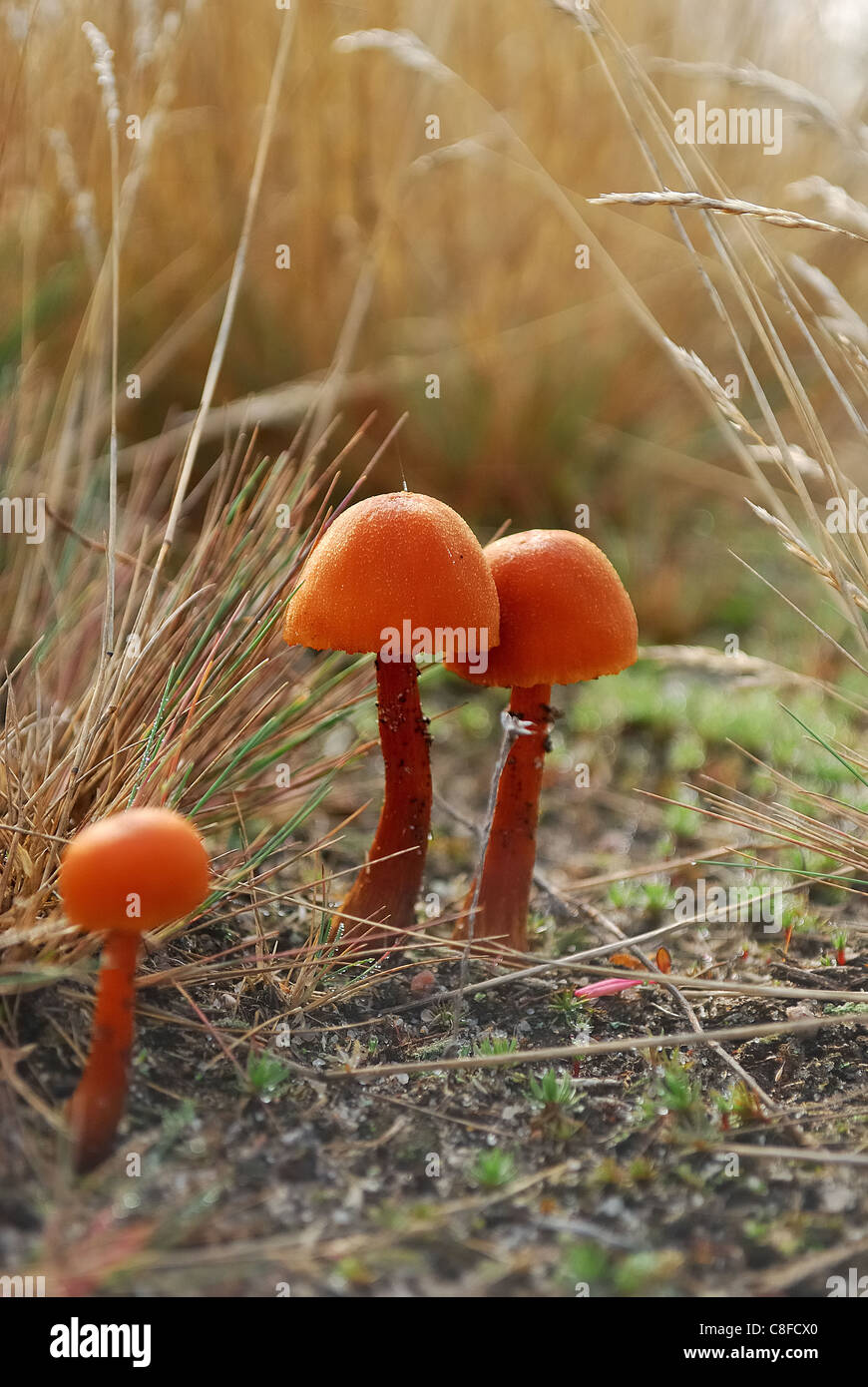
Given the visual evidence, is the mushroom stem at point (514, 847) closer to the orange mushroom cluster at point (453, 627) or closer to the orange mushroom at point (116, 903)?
the orange mushroom cluster at point (453, 627)

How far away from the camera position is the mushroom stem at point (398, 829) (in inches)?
75.8

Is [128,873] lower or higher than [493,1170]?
higher

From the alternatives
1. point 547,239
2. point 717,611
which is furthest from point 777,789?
point 547,239

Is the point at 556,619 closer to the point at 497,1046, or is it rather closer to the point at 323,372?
the point at 497,1046

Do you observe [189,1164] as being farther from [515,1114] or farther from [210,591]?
[210,591]

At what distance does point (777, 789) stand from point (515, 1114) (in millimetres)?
1583

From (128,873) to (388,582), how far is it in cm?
58

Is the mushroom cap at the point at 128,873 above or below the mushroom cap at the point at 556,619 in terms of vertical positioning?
below

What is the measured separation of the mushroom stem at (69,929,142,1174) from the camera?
138cm

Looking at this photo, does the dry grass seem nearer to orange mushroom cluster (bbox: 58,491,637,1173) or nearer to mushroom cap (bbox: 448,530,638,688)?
orange mushroom cluster (bbox: 58,491,637,1173)

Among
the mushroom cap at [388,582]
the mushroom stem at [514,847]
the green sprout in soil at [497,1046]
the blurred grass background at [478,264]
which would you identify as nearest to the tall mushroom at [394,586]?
the mushroom cap at [388,582]

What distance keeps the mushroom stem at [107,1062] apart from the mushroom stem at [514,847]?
0.78m

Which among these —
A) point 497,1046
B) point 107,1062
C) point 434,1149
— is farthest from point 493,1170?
point 107,1062

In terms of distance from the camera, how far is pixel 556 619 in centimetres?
180
